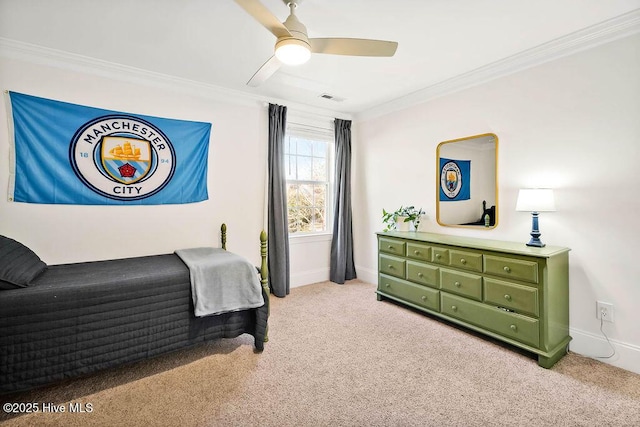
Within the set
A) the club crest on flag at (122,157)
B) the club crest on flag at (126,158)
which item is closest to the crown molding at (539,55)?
the club crest on flag at (122,157)

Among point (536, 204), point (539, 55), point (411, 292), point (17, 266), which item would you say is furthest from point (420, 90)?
point (17, 266)

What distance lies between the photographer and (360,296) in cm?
363

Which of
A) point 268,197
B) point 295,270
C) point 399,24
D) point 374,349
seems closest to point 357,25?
point 399,24

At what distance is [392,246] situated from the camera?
330cm

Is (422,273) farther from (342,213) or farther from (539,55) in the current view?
(539,55)

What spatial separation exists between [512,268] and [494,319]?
469 millimetres

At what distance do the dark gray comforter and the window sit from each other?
194 cm

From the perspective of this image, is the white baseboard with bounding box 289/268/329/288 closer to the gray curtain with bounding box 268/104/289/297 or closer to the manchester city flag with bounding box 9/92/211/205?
the gray curtain with bounding box 268/104/289/297

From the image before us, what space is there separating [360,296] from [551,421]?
2.18m

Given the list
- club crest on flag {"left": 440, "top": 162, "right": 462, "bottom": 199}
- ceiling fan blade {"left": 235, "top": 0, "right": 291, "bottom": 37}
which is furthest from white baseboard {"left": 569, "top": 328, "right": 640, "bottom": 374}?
ceiling fan blade {"left": 235, "top": 0, "right": 291, "bottom": 37}

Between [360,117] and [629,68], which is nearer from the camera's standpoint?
[629,68]

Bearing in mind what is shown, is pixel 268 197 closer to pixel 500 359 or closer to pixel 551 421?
pixel 500 359

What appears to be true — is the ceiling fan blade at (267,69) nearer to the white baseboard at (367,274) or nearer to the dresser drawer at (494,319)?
the dresser drawer at (494,319)

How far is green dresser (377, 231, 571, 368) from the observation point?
214 centimetres
